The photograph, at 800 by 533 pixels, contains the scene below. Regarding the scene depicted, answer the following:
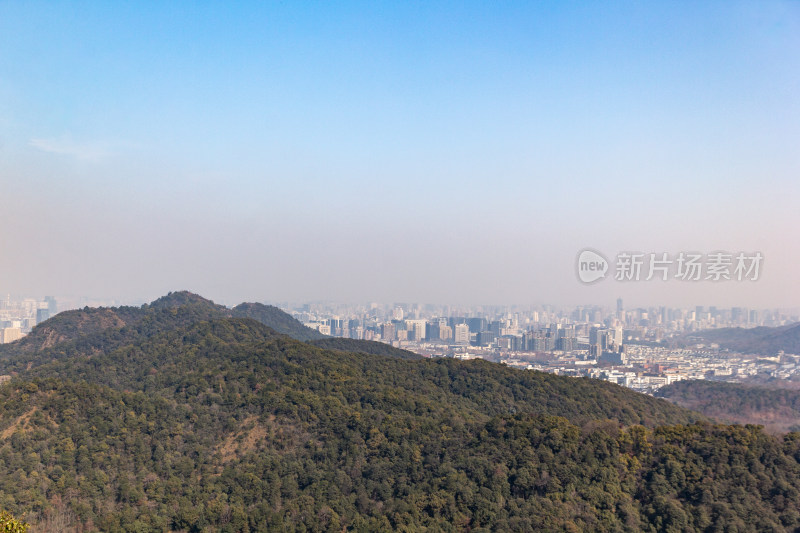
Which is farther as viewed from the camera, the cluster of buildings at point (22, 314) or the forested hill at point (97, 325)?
the cluster of buildings at point (22, 314)

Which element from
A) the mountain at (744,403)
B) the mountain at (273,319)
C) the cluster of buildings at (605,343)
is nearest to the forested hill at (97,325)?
the mountain at (273,319)

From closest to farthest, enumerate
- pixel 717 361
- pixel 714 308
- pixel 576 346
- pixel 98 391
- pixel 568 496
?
pixel 568 496, pixel 98 391, pixel 717 361, pixel 576 346, pixel 714 308

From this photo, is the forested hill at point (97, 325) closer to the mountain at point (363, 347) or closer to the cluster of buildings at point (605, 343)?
the mountain at point (363, 347)

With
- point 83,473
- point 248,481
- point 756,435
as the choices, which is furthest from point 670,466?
point 83,473

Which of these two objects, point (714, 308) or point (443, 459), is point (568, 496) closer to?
point (443, 459)

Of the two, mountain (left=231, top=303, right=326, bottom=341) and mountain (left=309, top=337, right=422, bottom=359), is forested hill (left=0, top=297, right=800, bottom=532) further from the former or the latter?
mountain (left=231, top=303, right=326, bottom=341)

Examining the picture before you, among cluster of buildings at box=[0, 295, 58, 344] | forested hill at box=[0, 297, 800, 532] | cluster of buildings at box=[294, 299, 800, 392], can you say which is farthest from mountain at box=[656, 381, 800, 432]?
cluster of buildings at box=[0, 295, 58, 344]

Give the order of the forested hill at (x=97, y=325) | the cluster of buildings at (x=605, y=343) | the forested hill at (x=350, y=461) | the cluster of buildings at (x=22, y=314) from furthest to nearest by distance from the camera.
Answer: the cluster of buildings at (x=22, y=314), the cluster of buildings at (x=605, y=343), the forested hill at (x=97, y=325), the forested hill at (x=350, y=461)
